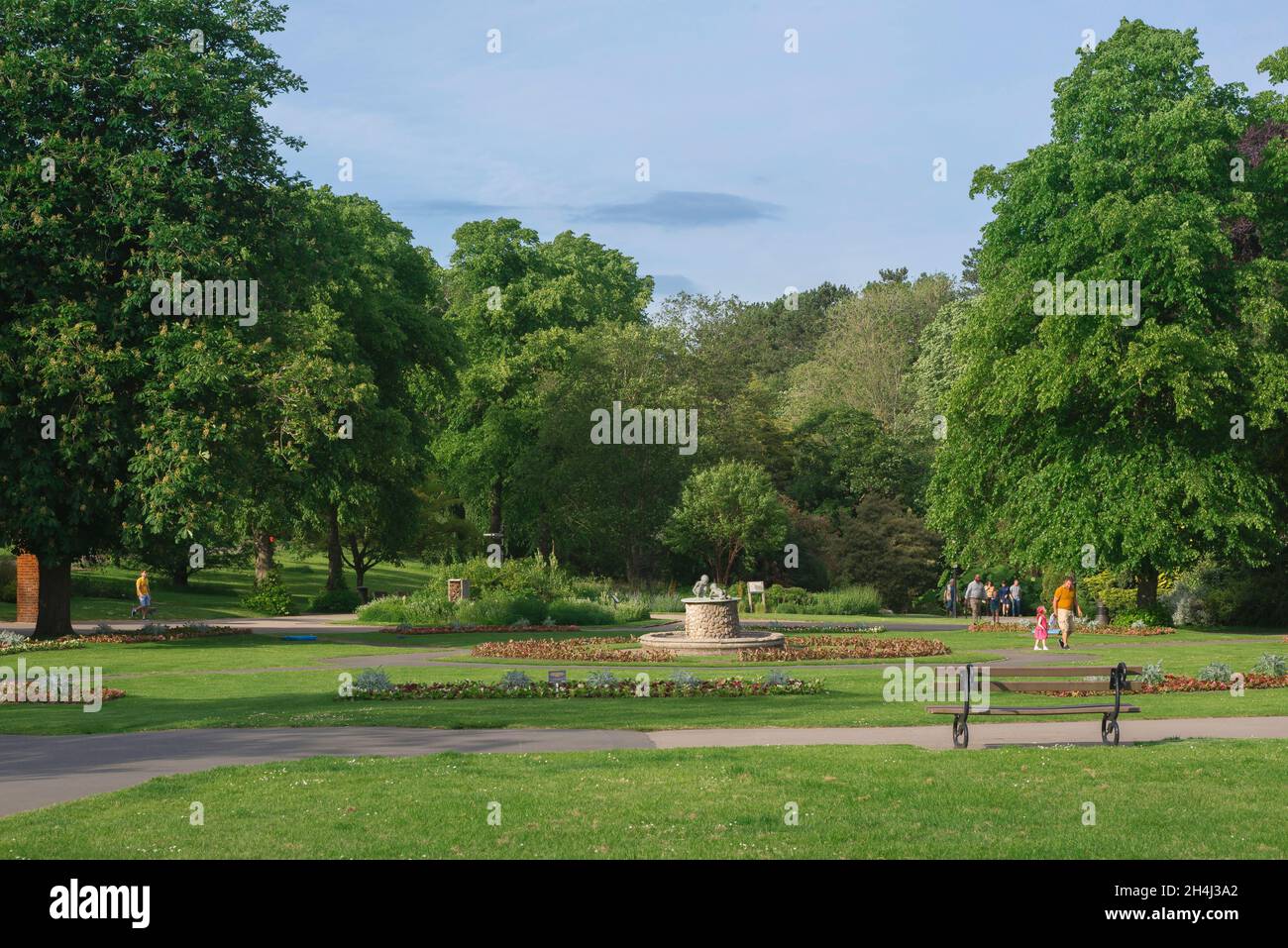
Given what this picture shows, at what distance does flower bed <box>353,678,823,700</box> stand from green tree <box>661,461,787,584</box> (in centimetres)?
3071

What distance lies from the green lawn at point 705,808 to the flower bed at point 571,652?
1393 centimetres

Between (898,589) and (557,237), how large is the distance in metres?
29.7

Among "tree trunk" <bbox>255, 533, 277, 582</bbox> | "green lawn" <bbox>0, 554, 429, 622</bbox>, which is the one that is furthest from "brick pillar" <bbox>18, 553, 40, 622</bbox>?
"tree trunk" <bbox>255, 533, 277, 582</bbox>

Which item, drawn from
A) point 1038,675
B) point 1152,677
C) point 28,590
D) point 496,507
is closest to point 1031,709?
point 1038,675

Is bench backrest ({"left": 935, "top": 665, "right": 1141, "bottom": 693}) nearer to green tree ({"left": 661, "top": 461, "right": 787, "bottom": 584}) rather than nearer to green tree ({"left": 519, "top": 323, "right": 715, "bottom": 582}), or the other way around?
green tree ({"left": 661, "top": 461, "right": 787, "bottom": 584})

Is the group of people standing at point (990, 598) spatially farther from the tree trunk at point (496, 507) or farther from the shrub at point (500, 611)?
the tree trunk at point (496, 507)

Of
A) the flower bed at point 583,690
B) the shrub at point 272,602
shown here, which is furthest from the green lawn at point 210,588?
the flower bed at point 583,690

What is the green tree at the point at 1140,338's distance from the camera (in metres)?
34.1

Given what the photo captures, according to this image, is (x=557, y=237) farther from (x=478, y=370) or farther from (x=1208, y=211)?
(x=1208, y=211)

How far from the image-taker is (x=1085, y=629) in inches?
1467

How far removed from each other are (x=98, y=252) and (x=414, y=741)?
21.7 metres

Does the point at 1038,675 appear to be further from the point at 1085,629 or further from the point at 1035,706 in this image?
the point at 1085,629

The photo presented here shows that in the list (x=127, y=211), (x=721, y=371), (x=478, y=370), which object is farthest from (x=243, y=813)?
(x=721, y=371)
